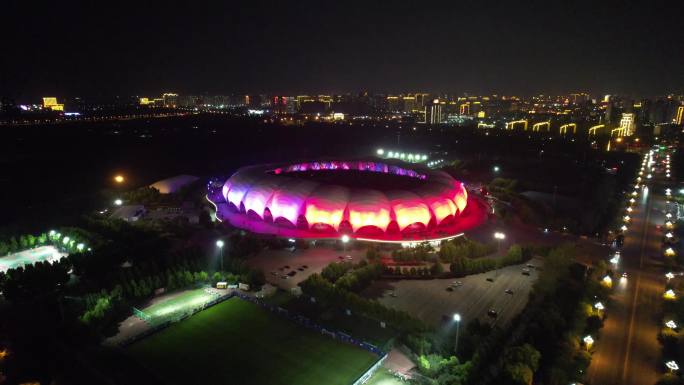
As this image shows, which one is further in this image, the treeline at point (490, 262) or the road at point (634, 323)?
the treeline at point (490, 262)

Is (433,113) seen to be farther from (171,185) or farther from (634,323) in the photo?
(634,323)

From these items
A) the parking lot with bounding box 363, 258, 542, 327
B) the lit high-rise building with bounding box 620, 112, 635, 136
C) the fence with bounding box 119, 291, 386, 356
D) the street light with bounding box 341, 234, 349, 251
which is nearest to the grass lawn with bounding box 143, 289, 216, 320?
the fence with bounding box 119, 291, 386, 356

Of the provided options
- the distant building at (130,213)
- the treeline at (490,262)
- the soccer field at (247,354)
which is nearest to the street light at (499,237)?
the treeline at (490,262)

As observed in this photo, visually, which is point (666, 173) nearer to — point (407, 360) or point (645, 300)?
point (645, 300)

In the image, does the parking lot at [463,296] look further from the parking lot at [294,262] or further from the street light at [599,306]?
the parking lot at [294,262]

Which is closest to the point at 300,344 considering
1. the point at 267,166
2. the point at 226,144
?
the point at 267,166
